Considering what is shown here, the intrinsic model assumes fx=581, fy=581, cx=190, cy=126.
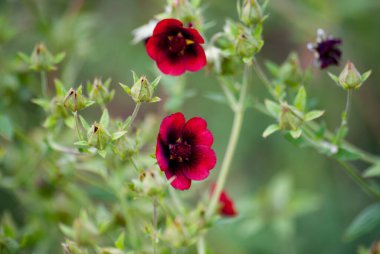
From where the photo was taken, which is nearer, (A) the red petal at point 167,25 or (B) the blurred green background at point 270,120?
(A) the red petal at point 167,25

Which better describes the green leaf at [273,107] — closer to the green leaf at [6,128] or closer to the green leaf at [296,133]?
the green leaf at [296,133]

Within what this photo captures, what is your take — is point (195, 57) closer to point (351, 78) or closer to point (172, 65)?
point (172, 65)

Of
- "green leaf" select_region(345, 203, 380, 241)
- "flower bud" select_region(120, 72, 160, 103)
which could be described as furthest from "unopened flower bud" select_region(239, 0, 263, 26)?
"green leaf" select_region(345, 203, 380, 241)

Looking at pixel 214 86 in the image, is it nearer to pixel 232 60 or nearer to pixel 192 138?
pixel 232 60

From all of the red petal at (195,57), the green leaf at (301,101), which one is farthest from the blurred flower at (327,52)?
the red petal at (195,57)

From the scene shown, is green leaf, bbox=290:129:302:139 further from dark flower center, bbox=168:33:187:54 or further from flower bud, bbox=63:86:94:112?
flower bud, bbox=63:86:94:112
